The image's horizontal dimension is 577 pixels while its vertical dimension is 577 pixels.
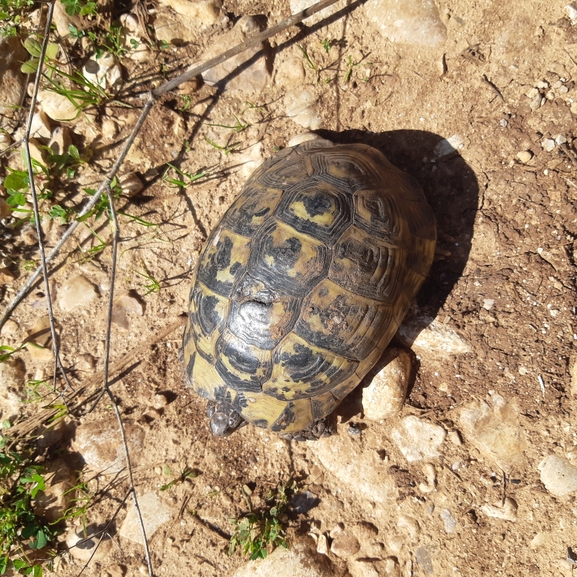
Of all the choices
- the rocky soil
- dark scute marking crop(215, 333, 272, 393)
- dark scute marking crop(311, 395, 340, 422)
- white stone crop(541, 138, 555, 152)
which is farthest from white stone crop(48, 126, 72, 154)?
white stone crop(541, 138, 555, 152)

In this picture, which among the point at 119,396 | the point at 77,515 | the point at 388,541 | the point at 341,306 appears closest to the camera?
the point at 341,306

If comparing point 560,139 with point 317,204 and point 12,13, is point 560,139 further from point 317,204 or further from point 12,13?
point 12,13

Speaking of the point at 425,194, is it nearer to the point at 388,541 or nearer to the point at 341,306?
the point at 341,306

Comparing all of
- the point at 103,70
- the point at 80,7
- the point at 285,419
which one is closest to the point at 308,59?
the point at 103,70

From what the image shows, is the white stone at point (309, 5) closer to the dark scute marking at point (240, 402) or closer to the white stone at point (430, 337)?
the white stone at point (430, 337)

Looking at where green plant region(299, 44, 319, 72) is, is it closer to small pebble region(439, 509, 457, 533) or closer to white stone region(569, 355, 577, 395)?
white stone region(569, 355, 577, 395)

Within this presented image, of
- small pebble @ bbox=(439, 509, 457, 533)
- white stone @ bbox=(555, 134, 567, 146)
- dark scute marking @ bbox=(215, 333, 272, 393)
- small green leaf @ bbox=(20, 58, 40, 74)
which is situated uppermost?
white stone @ bbox=(555, 134, 567, 146)

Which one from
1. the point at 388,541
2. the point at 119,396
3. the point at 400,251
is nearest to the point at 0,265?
the point at 119,396

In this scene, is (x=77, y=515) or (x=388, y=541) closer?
(x=388, y=541)

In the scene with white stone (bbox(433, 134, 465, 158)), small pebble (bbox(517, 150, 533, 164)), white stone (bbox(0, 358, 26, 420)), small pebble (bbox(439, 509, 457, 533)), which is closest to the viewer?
small pebble (bbox(439, 509, 457, 533))
